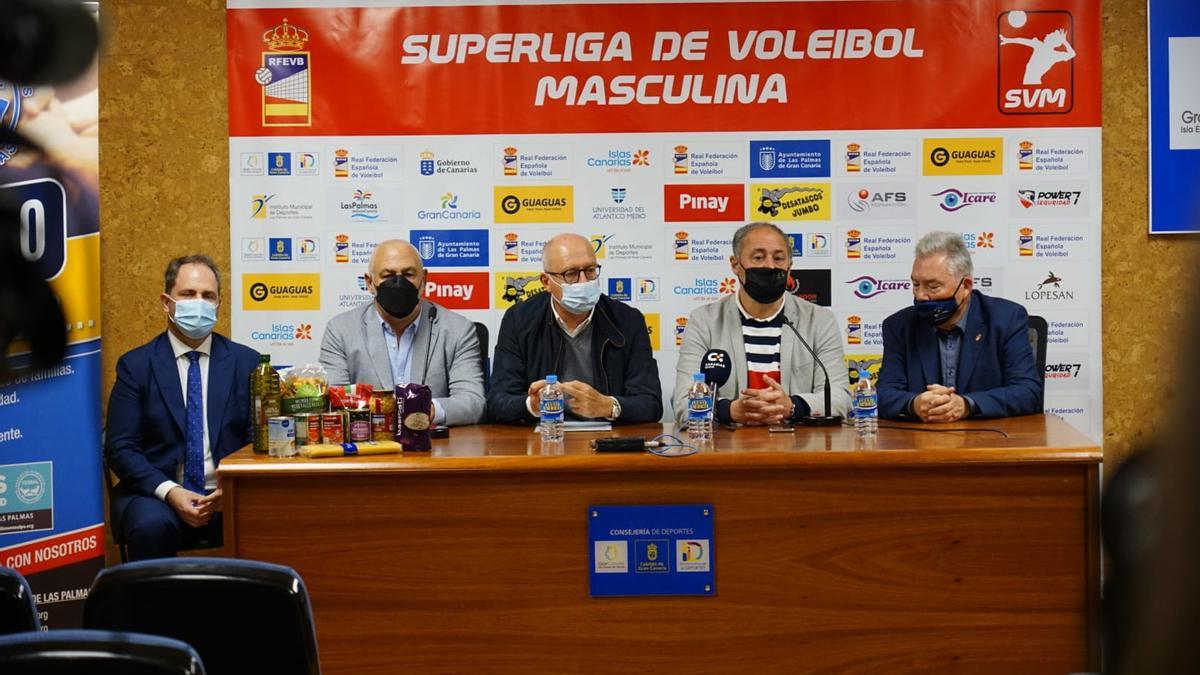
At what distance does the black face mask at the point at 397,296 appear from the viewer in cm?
400

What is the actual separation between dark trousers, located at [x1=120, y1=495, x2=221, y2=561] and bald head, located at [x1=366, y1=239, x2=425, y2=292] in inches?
40.6

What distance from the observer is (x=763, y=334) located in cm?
411

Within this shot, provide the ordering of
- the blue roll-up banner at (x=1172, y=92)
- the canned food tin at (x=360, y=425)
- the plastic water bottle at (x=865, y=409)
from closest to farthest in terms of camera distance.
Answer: the canned food tin at (x=360, y=425), the plastic water bottle at (x=865, y=409), the blue roll-up banner at (x=1172, y=92)

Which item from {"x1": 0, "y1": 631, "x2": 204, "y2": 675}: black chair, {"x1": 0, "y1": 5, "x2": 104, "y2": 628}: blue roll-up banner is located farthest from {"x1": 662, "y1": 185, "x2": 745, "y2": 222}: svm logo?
{"x1": 0, "y1": 631, "x2": 204, "y2": 675}: black chair

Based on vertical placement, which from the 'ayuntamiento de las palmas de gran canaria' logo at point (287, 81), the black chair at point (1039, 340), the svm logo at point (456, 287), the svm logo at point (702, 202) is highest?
the 'ayuntamiento de las palmas de gran canaria' logo at point (287, 81)

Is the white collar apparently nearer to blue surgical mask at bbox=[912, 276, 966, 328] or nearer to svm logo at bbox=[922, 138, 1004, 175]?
blue surgical mask at bbox=[912, 276, 966, 328]

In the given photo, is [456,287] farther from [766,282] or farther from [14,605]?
[14,605]

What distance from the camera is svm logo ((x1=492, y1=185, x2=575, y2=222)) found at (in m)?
4.81

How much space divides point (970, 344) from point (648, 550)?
63.5 inches

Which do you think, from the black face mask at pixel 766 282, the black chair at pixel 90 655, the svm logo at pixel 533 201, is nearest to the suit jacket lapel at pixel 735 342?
the black face mask at pixel 766 282

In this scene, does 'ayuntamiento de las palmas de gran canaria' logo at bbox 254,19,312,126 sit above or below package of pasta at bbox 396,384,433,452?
above

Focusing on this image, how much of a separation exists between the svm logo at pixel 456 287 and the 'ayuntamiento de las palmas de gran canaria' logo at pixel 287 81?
873 millimetres

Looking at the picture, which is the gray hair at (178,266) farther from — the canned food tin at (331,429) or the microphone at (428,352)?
the canned food tin at (331,429)

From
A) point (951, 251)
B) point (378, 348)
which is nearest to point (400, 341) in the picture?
point (378, 348)
